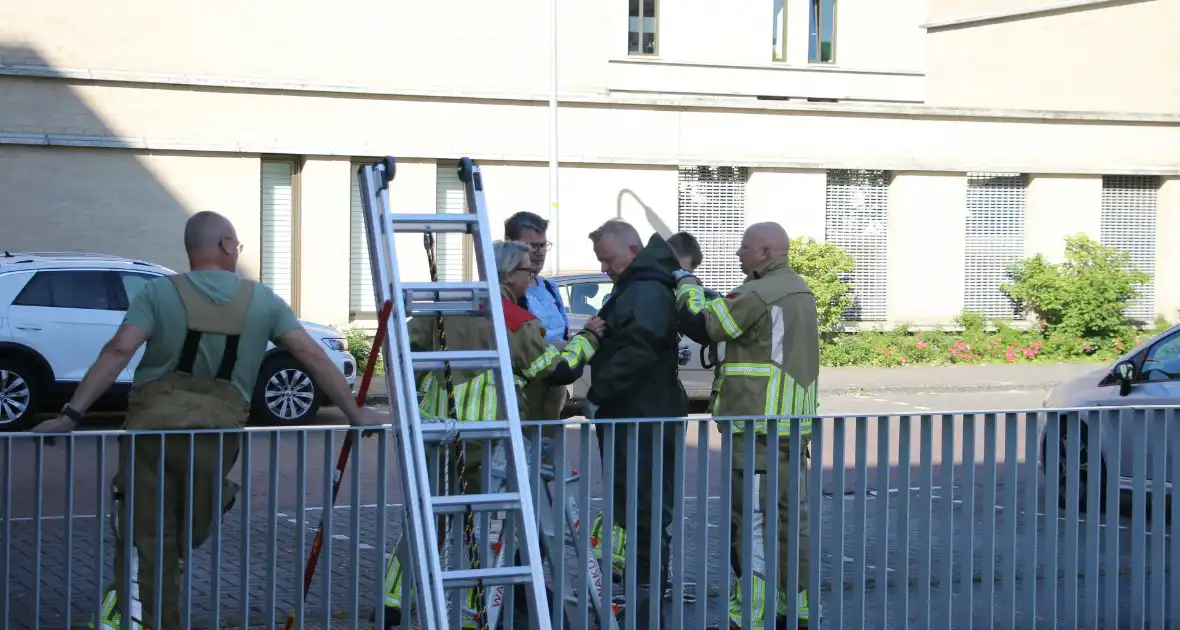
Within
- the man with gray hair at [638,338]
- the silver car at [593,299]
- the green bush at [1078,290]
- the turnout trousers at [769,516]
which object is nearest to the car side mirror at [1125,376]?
the turnout trousers at [769,516]

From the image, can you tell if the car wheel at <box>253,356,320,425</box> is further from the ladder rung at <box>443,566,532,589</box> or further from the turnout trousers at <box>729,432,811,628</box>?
the ladder rung at <box>443,566,532,589</box>

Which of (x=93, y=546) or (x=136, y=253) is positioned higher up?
(x=136, y=253)

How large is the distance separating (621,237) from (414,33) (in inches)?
664

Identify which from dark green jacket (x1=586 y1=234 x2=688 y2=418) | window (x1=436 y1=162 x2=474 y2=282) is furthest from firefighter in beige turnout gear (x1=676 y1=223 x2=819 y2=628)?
window (x1=436 y1=162 x2=474 y2=282)

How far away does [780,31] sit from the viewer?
3016 centimetres

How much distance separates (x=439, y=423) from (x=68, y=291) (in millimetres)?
10991

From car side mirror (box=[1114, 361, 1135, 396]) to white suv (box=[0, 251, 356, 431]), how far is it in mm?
8772

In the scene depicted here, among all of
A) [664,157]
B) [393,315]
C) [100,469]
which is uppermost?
[664,157]

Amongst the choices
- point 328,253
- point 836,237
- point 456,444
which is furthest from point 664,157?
point 456,444

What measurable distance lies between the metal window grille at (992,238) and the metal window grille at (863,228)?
1633 millimetres

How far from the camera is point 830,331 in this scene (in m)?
24.0

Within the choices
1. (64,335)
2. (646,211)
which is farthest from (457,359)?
(646,211)

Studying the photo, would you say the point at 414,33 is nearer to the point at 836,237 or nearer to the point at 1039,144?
the point at 836,237

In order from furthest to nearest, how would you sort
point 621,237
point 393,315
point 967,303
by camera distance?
point 967,303
point 621,237
point 393,315
